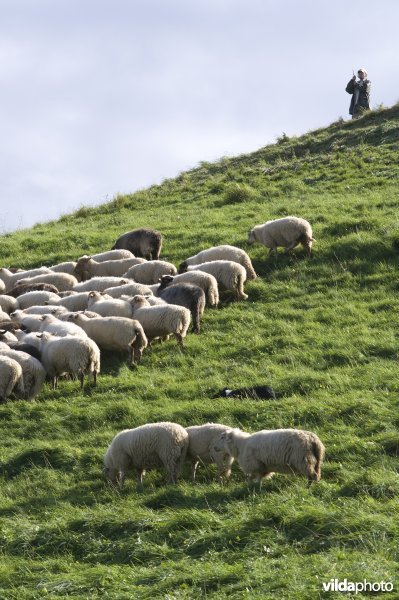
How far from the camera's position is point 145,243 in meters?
24.1

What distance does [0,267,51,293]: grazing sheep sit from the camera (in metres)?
23.9

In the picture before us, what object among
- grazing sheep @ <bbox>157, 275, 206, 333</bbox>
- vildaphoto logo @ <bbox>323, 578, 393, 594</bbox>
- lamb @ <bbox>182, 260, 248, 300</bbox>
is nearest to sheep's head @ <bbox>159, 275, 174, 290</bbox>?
grazing sheep @ <bbox>157, 275, 206, 333</bbox>

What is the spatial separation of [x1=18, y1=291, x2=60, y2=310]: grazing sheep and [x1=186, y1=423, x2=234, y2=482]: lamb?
349 inches

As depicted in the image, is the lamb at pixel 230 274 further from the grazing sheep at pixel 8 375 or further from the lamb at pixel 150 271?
the grazing sheep at pixel 8 375

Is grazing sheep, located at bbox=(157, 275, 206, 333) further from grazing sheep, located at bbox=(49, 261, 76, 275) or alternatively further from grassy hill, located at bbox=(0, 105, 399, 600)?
grazing sheep, located at bbox=(49, 261, 76, 275)

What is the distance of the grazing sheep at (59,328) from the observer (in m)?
17.7

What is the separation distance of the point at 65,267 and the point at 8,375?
8.12 metres

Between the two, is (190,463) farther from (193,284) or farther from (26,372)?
(193,284)

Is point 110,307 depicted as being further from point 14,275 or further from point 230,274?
point 14,275

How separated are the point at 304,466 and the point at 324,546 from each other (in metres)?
1.88

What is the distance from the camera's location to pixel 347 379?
616 inches

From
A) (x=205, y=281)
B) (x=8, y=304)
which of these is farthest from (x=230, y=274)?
(x=8, y=304)

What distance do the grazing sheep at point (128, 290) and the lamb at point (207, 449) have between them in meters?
7.37

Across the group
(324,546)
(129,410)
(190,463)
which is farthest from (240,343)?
(324,546)
